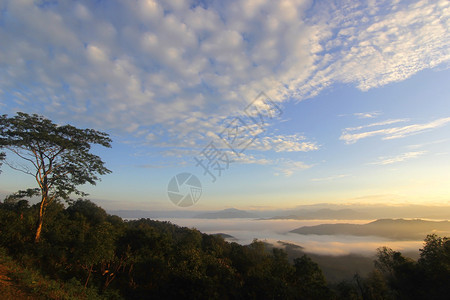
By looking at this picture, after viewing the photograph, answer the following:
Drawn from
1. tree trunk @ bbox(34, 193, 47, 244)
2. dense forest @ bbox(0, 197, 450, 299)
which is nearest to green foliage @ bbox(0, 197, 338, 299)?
dense forest @ bbox(0, 197, 450, 299)

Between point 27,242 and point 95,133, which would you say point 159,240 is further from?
point 95,133

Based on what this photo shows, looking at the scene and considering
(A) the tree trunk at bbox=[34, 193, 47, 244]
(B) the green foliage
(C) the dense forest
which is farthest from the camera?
(A) the tree trunk at bbox=[34, 193, 47, 244]

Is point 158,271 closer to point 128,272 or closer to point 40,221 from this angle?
point 128,272

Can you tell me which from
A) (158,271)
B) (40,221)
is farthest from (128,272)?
(40,221)

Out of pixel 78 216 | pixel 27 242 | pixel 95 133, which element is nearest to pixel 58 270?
pixel 27 242

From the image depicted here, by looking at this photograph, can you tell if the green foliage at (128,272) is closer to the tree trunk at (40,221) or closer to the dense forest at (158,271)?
the dense forest at (158,271)

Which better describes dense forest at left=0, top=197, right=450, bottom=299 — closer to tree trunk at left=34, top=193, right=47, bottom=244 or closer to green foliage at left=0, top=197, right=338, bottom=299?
green foliage at left=0, top=197, right=338, bottom=299

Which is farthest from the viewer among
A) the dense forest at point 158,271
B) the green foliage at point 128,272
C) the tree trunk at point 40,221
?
the tree trunk at point 40,221

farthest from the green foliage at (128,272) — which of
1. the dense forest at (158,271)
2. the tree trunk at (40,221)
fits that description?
the tree trunk at (40,221)

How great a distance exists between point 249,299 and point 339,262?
213103mm

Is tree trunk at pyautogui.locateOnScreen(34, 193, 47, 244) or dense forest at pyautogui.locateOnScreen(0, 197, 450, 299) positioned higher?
tree trunk at pyautogui.locateOnScreen(34, 193, 47, 244)

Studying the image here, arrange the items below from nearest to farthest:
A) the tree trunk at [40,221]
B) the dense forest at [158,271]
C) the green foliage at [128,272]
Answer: the green foliage at [128,272] → the dense forest at [158,271] → the tree trunk at [40,221]

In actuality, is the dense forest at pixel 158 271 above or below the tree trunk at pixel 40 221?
below

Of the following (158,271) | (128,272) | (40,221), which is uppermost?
(40,221)
